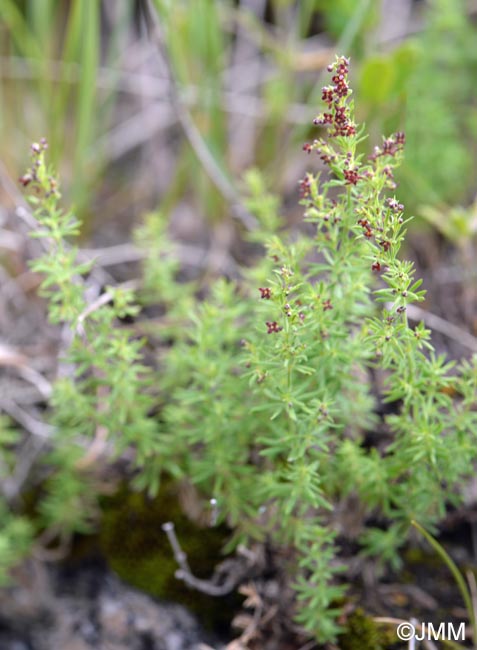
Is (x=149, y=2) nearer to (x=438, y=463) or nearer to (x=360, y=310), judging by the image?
(x=360, y=310)

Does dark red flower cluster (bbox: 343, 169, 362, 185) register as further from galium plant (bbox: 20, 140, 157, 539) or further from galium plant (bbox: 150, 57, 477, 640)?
galium plant (bbox: 20, 140, 157, 539)

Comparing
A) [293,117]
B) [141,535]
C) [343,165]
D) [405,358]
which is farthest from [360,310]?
[293,117]

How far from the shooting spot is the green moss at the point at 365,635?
1.47m

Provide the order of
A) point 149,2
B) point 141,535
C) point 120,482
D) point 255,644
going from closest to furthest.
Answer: point 255,644
point 141,535
point 120,482
point 149,2

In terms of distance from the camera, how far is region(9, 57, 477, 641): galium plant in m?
1.18

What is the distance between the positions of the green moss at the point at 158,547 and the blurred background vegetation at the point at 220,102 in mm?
986

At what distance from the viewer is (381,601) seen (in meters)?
1.58

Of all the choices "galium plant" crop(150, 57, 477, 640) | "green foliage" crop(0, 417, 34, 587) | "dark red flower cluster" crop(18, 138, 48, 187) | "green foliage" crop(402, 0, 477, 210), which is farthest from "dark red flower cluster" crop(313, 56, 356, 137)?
"green foliage" crop(0, 417, 34, 587)

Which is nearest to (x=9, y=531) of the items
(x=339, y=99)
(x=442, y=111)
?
(x=339, y=99)

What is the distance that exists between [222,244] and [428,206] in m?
0.76

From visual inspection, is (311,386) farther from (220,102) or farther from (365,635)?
(220,102)

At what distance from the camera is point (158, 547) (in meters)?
1.75

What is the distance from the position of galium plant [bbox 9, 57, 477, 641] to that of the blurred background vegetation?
0.77 metres

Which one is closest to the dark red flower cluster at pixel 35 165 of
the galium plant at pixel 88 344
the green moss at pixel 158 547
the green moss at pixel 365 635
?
the galium plant at pixel 88 344
